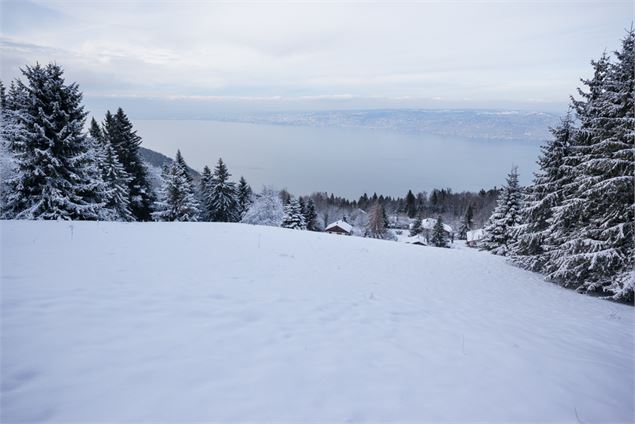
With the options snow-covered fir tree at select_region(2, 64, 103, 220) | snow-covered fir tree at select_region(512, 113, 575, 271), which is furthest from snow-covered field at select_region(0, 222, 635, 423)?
snow-covered fir tree at select_region(2, 64, 103, 220)

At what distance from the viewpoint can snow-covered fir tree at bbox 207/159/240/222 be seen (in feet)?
124

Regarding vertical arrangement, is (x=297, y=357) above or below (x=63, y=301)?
below

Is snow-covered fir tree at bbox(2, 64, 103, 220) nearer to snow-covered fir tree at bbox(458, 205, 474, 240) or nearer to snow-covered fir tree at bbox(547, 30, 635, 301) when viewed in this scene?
snow-covered fir tree at bbox(547, 30, 635, 301)

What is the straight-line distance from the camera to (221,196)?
3825cm

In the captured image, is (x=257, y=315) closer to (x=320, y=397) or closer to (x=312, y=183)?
(x=320, y=397)

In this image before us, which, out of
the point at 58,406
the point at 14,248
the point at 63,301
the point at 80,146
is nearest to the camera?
the point at 58,406

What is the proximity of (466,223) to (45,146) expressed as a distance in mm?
87533

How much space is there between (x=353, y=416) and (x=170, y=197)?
3230 cm

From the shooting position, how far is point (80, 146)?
54.7 ft

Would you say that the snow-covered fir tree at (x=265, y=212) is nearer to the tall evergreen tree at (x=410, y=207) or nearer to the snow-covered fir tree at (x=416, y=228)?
the snow-covered fir tree at (x=416, y=228)

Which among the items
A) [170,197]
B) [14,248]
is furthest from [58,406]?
[170,197]

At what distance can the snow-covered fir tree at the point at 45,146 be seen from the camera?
50.0ft

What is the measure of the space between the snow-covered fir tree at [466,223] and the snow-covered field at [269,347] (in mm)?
79208

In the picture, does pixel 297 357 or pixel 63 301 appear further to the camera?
pixel 63 301
